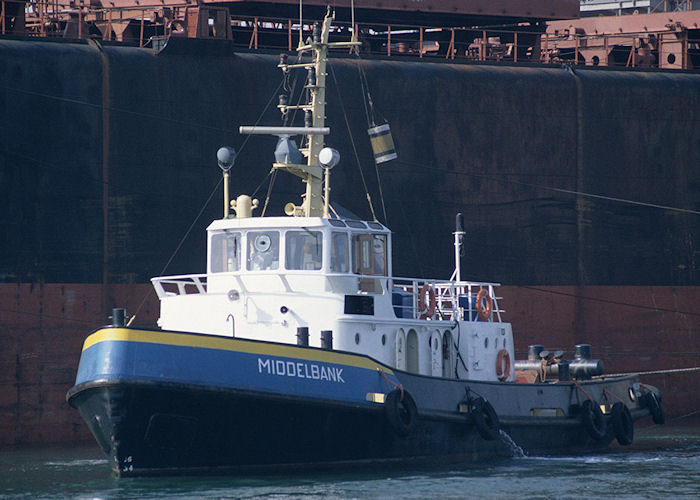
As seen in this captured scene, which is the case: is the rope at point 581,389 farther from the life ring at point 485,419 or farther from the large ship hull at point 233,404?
the large ship hull at point 233,404

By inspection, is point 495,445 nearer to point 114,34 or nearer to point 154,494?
point 154,494

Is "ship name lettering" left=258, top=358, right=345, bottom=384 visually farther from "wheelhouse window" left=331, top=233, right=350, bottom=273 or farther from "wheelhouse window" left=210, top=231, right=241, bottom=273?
"wheelhouse window" left=210, top=231, right=241, bottom=273

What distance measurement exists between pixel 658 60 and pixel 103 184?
40.6 ft

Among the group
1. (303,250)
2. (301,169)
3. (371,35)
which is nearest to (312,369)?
(303,250)

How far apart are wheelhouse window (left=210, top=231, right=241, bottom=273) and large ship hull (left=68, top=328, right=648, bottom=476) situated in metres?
2.03

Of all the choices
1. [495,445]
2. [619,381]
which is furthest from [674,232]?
[495,445]

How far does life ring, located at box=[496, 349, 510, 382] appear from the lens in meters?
15.3

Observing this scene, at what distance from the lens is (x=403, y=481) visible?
39.2 ft

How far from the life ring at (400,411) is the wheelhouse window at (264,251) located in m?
2.16

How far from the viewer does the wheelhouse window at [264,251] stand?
43.7 ft

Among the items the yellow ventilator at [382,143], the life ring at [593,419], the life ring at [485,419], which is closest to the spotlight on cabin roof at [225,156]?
the yellow ventilator at [382,143]

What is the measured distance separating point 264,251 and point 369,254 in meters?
1.34

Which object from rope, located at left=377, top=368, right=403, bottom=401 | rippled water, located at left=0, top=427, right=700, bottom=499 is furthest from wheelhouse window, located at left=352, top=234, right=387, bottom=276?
rippled water, located at left=0, top=427, right=700, bottom=499

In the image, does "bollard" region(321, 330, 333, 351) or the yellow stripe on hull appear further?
"bollard" region(321, 330, 333, 351)
